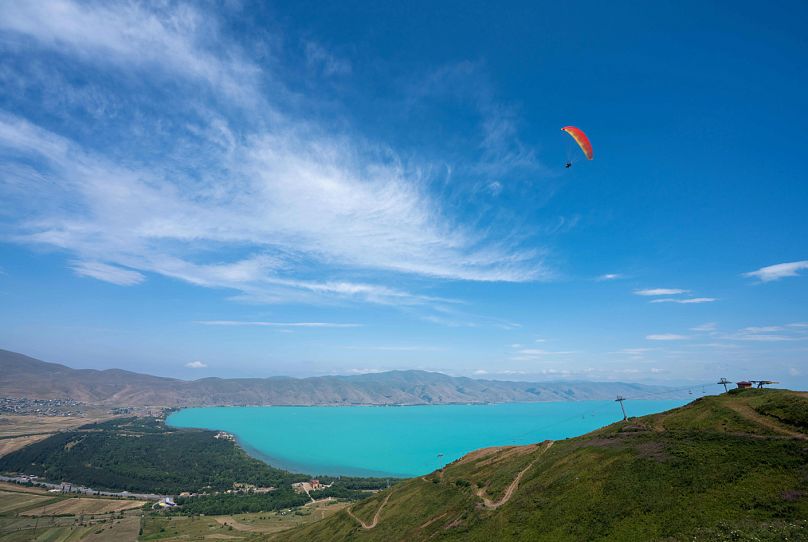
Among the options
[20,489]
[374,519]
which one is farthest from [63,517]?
[374,519]

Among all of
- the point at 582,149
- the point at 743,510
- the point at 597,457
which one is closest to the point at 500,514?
the point at 597,457

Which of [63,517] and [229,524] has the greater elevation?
[229,524]

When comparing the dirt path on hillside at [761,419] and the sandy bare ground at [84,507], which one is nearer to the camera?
the dirt path on hillside at [761,419]

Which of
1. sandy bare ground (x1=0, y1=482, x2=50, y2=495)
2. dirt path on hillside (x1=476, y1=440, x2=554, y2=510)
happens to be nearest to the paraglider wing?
dirt path on hillside (x1=476, y1=440, x2=554, y2=510)

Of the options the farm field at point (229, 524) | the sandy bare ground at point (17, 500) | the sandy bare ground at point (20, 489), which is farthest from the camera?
the sandy bare ground at point (20, 489)

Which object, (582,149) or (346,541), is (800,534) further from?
(346,541)

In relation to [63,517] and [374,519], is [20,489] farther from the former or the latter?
[374,519]

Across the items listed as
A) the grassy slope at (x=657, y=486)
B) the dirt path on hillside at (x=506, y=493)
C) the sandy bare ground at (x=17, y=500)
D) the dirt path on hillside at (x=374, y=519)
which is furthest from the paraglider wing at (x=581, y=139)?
the sandy bare ground at (x=17, y=500)

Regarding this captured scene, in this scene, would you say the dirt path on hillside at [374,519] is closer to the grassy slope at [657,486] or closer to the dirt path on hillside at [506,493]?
the grassy slope at [657,486]
